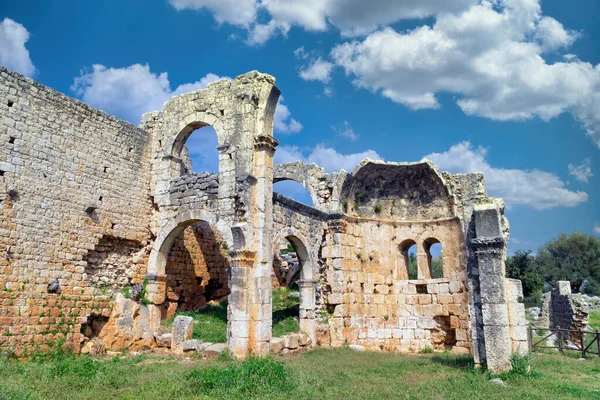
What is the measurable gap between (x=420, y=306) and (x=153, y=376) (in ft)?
36.5

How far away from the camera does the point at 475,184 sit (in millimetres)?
16656

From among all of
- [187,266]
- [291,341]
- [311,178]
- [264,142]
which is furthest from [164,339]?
[311,178]

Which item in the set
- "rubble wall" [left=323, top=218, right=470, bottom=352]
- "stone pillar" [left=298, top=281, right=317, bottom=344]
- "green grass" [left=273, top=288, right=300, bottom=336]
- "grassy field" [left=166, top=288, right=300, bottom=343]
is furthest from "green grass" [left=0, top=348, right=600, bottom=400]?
"rubble wall" [left=323, top=218, right=470, bottom=352]

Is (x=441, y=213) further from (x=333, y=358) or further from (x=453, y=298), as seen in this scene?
(x=333, y=358)

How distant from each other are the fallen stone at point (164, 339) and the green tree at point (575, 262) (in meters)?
34.8

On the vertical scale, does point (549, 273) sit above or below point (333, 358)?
above

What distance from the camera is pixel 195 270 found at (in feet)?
52.8

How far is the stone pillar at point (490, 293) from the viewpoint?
8438mm

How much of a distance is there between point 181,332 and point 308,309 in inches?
172

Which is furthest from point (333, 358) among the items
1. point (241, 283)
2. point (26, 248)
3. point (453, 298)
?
point (26, 248)

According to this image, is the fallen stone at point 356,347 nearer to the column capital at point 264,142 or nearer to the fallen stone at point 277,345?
the fallen stone at point 277,345

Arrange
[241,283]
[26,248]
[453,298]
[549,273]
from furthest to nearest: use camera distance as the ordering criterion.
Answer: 1. [549,273]
2. [453,298]
3. [241,283]
4. [26,248]

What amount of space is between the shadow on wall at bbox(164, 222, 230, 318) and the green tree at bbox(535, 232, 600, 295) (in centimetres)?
3143

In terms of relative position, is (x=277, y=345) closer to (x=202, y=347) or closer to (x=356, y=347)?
(x=202, y=347)
